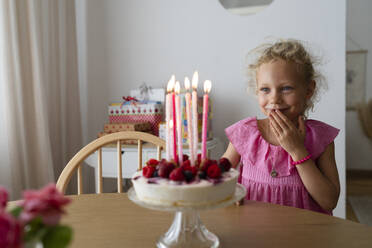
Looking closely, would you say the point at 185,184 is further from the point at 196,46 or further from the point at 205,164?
the point at 196,46

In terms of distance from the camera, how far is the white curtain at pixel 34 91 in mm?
1699

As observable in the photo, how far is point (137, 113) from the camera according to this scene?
7.05ft

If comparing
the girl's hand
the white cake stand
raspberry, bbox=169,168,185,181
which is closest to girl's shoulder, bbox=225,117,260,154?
the girl's hand

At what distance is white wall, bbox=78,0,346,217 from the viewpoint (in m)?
1.98

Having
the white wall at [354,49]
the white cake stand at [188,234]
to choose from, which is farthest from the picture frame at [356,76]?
the white cake stand at [188,234]

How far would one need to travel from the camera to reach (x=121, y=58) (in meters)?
2.40

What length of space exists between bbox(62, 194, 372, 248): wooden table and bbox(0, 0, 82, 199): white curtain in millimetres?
1135

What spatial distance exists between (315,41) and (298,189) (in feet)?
4.23

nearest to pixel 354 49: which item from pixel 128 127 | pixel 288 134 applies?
pixel 128 127

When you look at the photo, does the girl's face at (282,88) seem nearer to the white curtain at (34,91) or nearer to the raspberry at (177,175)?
the raspberry at (177,175)

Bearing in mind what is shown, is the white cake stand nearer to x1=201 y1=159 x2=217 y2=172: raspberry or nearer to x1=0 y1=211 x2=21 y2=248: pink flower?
x1=201 y1=159 x2=217 y2=172: raspberry

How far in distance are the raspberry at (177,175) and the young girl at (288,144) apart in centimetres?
59

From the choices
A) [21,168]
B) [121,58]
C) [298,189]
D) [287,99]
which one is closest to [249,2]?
[121,58]

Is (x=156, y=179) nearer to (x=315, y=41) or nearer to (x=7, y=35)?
(x=7, y=35)
